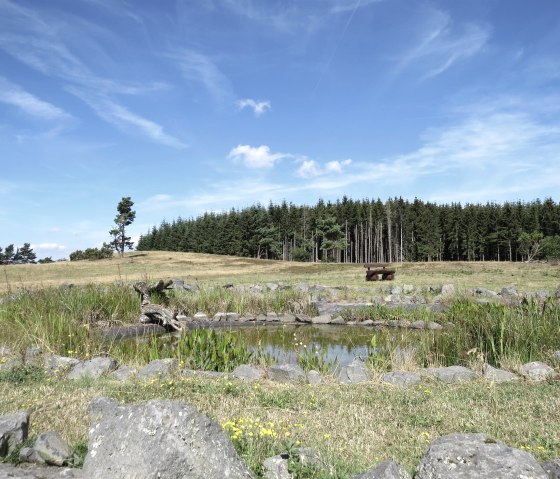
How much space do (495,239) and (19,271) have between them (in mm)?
65713

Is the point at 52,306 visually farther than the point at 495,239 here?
No

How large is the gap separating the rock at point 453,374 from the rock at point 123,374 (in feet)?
14.4

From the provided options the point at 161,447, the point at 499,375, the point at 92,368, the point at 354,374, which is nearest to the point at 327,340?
the point at 354,374

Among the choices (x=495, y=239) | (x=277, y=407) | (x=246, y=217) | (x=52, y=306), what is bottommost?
(x=277, y=407)

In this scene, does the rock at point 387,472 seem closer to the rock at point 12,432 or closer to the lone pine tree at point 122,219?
the rock at point 12,432

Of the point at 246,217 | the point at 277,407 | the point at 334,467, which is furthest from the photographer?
the point at 246,217

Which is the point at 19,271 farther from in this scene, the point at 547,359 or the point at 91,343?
the point at 547,359

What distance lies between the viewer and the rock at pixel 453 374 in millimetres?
6574

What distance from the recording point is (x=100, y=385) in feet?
19.7

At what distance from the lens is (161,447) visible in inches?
107

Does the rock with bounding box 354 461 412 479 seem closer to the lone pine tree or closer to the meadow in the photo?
the meadow

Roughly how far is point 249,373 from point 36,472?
13.1ft

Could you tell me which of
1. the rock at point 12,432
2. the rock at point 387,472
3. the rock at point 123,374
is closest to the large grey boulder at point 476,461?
the rock at point 387,472

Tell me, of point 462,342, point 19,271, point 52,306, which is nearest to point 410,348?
point 462,342
